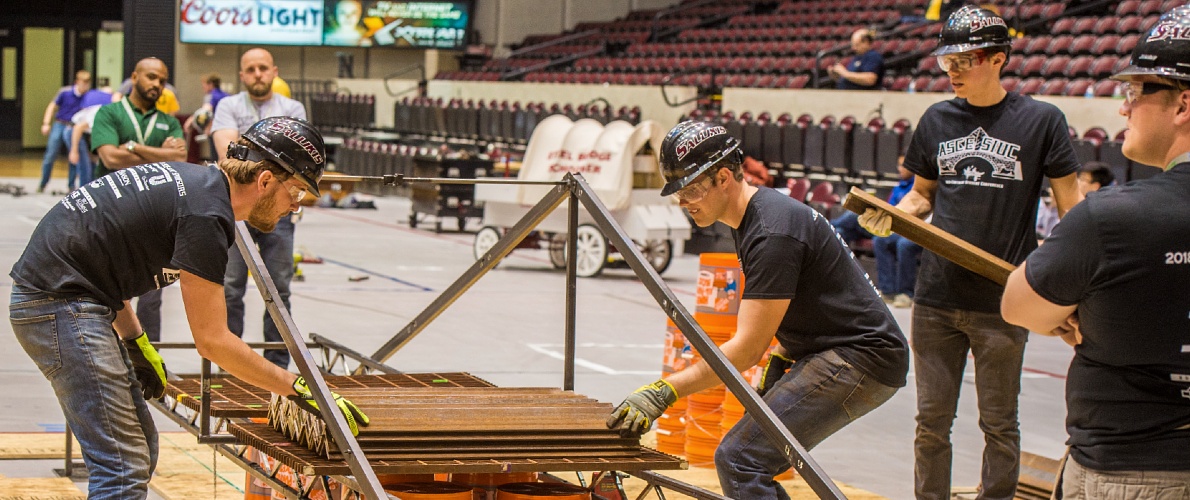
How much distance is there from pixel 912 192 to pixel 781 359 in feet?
3.77

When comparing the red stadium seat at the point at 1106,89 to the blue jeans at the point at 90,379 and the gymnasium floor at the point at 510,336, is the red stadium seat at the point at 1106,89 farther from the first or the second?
the blue jeans at the point at 90,379

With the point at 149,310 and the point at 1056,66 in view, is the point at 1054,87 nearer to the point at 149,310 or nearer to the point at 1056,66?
the point at 1056,66

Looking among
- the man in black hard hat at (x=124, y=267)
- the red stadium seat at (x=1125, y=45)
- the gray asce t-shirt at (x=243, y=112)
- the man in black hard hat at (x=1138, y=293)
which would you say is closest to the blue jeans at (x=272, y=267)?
the gray asce t-shirt at (x=243, y=112)

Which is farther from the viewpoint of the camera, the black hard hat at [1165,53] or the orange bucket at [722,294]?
the orange bucket at [722,294]

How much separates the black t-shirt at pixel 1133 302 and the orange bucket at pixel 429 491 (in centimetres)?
192

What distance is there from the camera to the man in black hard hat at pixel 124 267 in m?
3.60

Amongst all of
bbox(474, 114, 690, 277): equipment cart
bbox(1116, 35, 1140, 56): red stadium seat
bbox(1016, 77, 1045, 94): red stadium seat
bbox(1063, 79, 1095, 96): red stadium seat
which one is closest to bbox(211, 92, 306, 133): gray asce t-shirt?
bbox(474, 114, 690, 277): equipment cart

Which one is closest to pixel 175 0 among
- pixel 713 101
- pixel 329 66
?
pixel 329 66

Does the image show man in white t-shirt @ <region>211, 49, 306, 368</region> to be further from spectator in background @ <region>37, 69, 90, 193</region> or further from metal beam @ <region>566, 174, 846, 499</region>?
spectator in background @ <region>37, 69, 90, 193</region>

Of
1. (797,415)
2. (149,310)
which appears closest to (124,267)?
(797,415)

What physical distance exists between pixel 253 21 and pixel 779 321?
27.8 meters

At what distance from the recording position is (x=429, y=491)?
3971 millimetres

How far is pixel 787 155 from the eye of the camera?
53.5ft

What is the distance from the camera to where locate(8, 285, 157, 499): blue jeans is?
366 centimetres
